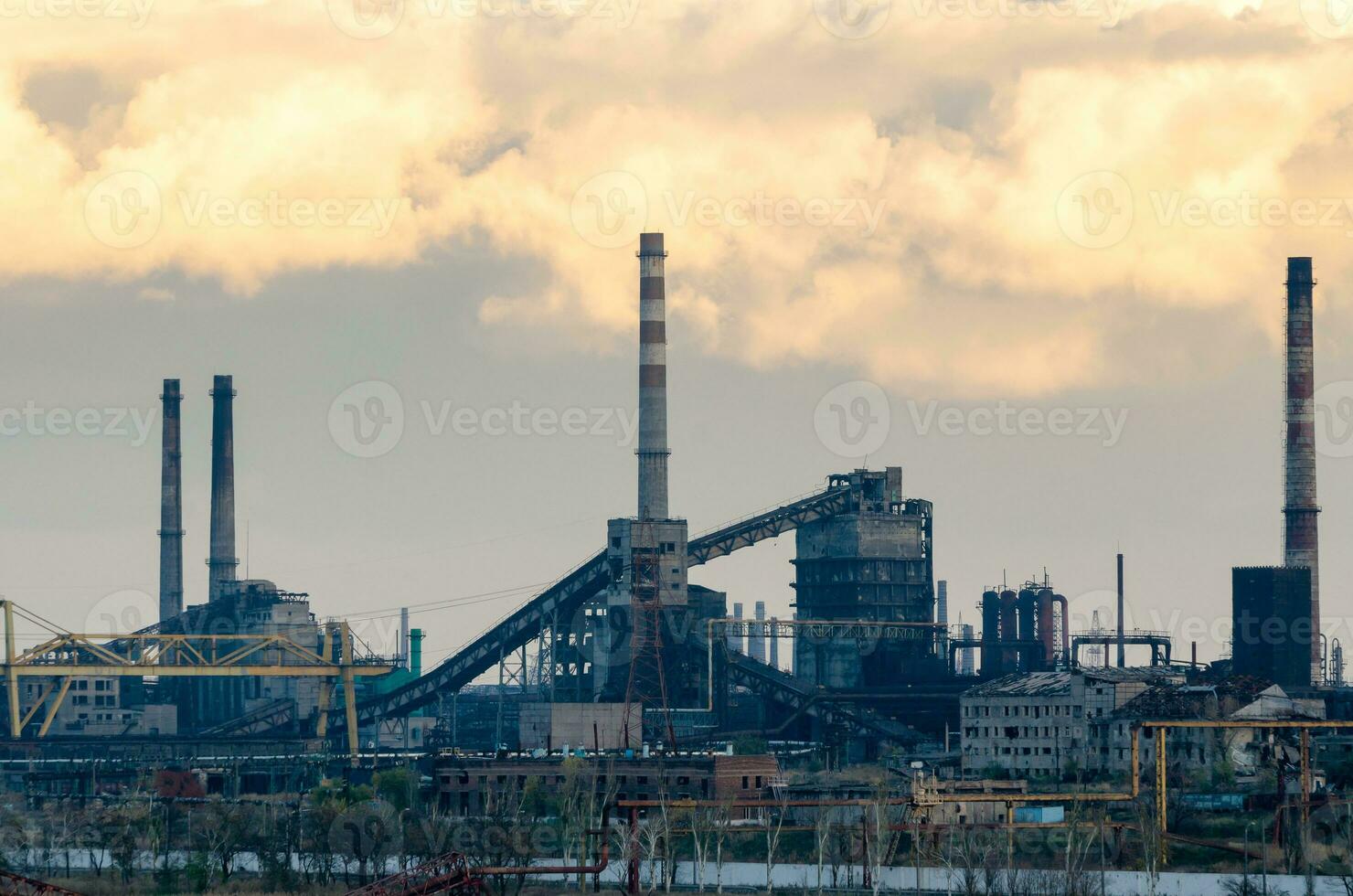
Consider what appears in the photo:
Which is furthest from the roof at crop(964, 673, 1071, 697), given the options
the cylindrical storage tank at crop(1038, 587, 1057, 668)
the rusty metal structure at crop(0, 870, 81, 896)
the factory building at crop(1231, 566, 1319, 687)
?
the rusty metal structure at crop(0, 870, 81, 896)

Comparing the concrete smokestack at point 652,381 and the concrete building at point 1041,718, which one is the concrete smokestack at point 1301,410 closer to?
the concrete building at point 1041,718

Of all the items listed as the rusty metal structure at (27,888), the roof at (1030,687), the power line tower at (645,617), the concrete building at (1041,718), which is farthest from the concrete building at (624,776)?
the rusty metal structure at (27,888)

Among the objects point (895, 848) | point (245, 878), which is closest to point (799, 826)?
point (895, 848)

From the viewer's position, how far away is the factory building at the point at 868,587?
132625 millimetres

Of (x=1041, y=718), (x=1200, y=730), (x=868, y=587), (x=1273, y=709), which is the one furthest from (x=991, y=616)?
(x=1200, y=730)

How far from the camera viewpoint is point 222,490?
150625 millimetres

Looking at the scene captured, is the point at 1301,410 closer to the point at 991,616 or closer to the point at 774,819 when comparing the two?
the point at 991,616

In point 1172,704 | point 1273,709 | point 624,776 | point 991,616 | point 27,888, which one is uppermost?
point 991,616

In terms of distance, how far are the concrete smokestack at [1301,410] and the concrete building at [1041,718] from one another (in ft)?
41.2

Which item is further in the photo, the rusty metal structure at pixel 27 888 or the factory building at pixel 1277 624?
the factory building at pixel 1277 624

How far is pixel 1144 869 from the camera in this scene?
77.1m

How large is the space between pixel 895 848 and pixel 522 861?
45.2 ft

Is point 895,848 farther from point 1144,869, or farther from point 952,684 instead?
point 952,684

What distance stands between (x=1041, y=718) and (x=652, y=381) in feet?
98.5
